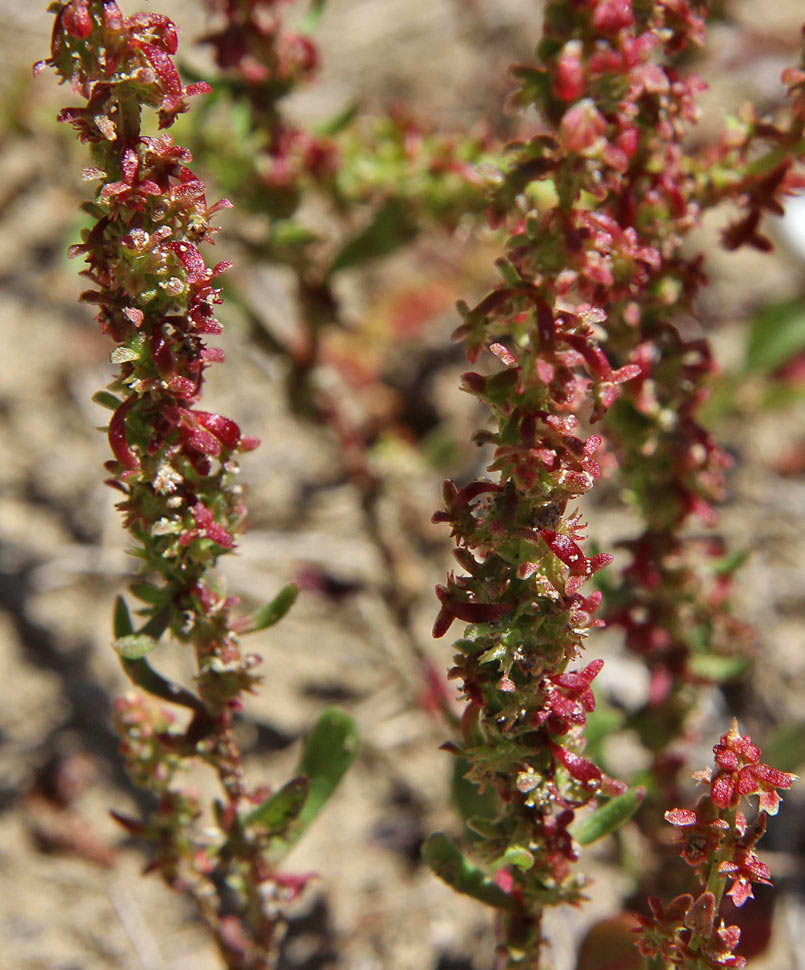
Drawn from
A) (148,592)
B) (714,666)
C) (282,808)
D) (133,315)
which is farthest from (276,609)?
(714,666)

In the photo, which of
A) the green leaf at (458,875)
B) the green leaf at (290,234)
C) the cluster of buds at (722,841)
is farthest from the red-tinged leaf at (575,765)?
the green leaf at (290,234)

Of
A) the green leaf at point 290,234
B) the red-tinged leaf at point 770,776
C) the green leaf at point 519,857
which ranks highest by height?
the green leaf at point 290,234

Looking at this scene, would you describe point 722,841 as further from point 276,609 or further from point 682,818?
point 276,609

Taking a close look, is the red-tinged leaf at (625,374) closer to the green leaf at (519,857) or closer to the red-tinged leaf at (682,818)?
the red-tinged leaf at (682,818)

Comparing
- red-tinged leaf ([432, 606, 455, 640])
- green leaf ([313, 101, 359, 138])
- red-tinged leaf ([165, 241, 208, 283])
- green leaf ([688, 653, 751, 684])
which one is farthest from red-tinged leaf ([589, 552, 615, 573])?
green leaf ([313, 101, 359, 138])

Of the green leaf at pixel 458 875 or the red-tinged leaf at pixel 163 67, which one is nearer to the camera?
the red-tinged leaf at pixel 163 67

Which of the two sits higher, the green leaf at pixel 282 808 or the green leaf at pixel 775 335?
the green leaf at pixel 775 335
